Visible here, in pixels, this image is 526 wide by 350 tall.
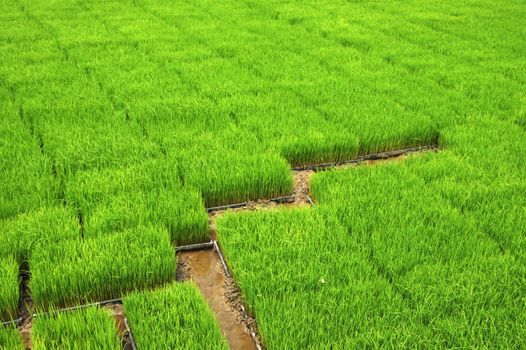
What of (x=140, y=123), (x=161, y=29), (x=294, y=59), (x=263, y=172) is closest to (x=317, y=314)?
(x=263, y=172)

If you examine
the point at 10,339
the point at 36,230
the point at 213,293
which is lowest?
the point at 213,293

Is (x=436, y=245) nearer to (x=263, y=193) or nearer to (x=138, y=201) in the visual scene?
(x=263, y=193)

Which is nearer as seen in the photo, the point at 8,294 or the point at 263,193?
the point at 8,294

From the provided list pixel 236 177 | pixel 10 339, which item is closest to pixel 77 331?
pixel 10 339

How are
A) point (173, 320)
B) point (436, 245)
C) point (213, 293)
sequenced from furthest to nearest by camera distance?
point (436, 245) → point (213, 293) → point (173, 320)

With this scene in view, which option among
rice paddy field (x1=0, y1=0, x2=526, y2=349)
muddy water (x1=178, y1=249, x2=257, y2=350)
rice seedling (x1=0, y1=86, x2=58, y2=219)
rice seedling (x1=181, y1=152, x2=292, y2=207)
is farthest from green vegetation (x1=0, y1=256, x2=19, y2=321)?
rice seedling (x1=181, y1=152, x2=292, y2=207)

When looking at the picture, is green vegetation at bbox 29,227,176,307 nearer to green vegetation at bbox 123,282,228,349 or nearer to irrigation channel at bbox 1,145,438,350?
irrigation channel at bbox 1,145,438,350

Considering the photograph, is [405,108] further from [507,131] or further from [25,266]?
[25,266]
